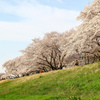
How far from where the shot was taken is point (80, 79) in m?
14.0

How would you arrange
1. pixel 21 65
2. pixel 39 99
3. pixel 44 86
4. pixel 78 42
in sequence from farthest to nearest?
pixel 21 65 < pixel 78 42 < pixel 44 86 < pixel 39 99

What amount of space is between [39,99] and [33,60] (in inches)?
730

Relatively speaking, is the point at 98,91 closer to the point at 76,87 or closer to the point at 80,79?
the point at 76,87

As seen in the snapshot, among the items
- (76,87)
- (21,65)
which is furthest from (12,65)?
(76,87)

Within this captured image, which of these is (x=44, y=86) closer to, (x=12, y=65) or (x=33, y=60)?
(x=33, y=60)

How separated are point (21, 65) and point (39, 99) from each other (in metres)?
21.9

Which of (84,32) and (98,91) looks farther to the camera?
(84,32)

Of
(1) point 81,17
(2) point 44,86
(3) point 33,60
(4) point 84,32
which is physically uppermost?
(1) point 81,17

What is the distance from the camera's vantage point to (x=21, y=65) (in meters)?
31.2

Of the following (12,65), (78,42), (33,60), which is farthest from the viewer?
(12,65)

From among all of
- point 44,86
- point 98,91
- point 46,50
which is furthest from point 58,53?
point 98,91

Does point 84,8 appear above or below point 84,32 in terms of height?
above

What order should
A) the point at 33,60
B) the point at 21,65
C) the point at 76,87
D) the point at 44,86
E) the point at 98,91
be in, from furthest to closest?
the point at 21,65 < the point at 33,60 < the point at 44,86 < the point at 76,87 < the point at 98,91

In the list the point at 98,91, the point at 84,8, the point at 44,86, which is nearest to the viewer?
the point at 98,91
